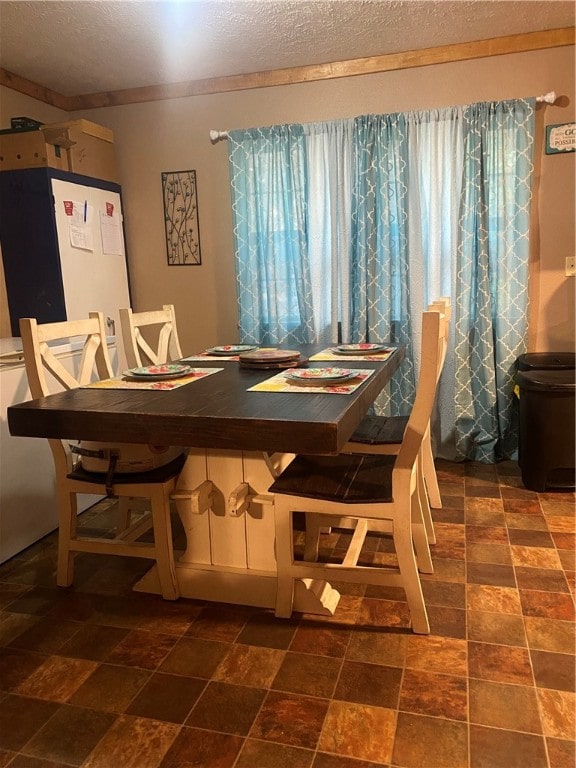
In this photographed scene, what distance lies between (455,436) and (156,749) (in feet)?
7.99

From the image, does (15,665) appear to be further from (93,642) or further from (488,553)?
(488,553)

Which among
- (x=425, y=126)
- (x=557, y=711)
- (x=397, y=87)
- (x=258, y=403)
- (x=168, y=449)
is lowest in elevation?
(x=557, y=711)

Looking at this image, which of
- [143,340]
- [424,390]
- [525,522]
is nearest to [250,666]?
[424,390]

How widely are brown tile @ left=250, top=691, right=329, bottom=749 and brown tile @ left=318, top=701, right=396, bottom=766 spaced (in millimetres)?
24

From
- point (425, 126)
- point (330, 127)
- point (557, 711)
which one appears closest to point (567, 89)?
point (425, 126)

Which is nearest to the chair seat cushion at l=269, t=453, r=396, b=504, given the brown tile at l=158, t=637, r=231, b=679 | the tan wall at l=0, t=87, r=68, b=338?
the brown tile at l=158, t=637, r=231, b=679

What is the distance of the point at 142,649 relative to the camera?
1.73 metres

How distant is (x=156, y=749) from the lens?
4.44 feet

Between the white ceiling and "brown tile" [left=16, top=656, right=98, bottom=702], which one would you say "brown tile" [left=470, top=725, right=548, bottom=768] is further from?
the white ceiling

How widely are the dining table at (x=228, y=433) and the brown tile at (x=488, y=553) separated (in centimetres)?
64

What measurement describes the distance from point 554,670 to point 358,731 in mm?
600

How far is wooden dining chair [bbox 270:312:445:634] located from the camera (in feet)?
5.35

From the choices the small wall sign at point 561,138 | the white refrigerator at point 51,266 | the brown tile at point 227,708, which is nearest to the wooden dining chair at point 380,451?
the brown tile at point 227,708

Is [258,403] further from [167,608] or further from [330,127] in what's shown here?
[330,127]
